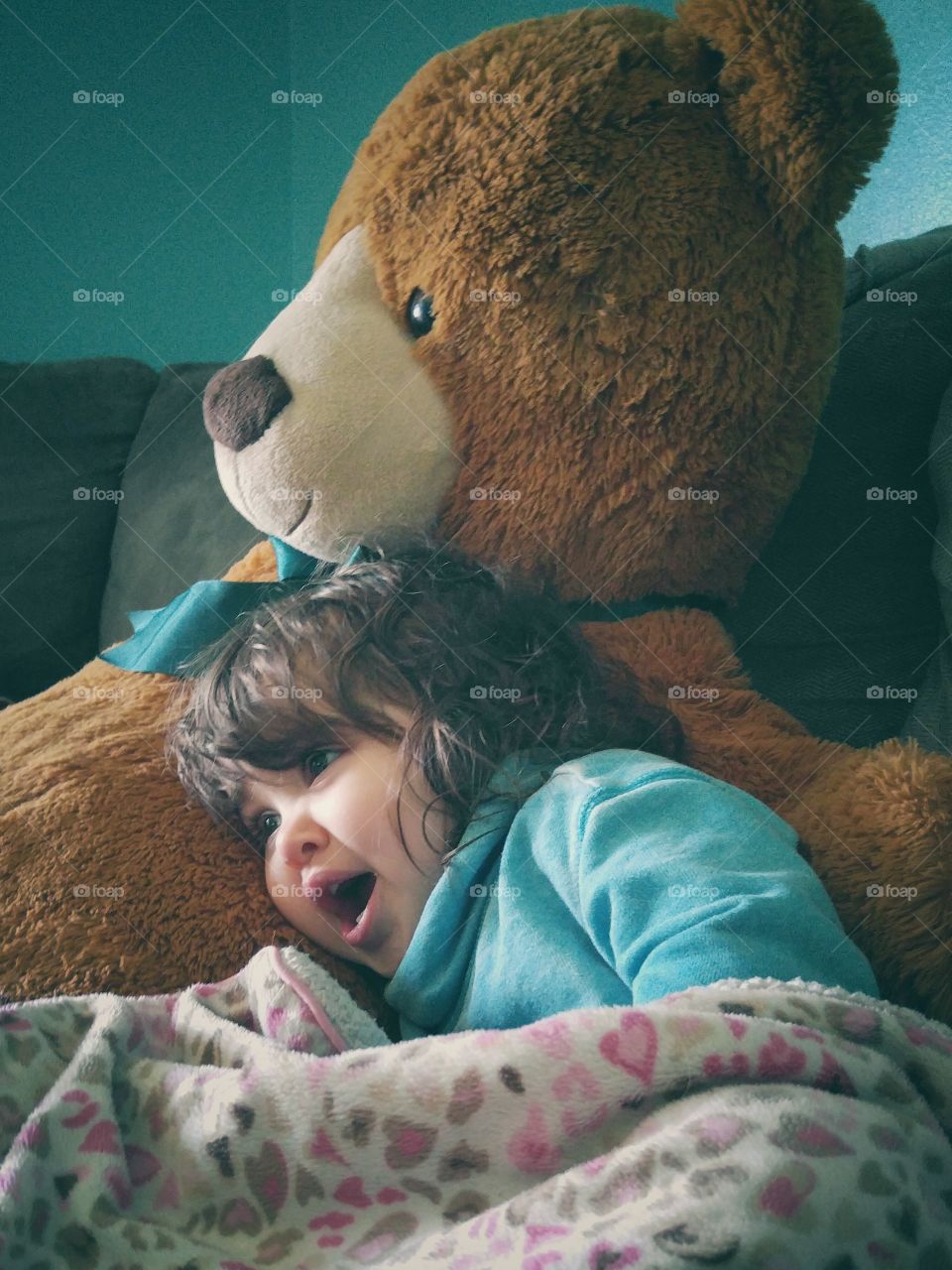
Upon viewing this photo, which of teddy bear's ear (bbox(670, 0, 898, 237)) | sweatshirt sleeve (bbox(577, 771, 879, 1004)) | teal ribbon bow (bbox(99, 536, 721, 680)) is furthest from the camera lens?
teal ribbon bow (bbox(99, 536, 721, 680))

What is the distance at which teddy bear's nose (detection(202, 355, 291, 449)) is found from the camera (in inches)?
30.9

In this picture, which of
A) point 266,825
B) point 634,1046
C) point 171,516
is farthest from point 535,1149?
point 171,516

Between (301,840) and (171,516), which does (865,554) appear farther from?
(171,516)

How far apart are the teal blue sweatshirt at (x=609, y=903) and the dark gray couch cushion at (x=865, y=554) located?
8.1 inches

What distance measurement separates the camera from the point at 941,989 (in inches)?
24.6

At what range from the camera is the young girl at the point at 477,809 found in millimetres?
566

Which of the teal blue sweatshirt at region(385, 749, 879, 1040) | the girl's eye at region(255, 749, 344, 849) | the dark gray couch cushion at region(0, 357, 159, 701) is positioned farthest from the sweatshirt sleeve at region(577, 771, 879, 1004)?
the dark gray couch cushion at region(0, 357, 159, 701)

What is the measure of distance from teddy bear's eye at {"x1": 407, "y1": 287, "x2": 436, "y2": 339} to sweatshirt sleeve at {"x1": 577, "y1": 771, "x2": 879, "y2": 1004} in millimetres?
383

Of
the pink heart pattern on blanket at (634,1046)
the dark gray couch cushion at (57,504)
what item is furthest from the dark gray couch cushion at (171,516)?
the pink heart pattern on blanket at (634,1046)

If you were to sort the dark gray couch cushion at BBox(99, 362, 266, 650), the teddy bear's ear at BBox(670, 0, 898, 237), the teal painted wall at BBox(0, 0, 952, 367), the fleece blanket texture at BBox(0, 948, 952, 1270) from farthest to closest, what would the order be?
the teal painted wall at BBox(0, 0, 952, 367), the dark gray couch cushion at BBox(99, 362, 266, 650), the teddy bear's ear at BBox(670, 0, 898, 237), the fleece blanket texture at BBox(0, 948, 952, 1270)

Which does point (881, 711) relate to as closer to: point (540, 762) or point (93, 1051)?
point (540, 762)

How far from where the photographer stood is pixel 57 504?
4.84 feet

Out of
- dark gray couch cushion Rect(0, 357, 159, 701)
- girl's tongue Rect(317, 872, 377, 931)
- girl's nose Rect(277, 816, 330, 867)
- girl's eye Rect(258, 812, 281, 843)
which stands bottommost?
dark gray couch cushion Rect(0, 357, 159, 701)

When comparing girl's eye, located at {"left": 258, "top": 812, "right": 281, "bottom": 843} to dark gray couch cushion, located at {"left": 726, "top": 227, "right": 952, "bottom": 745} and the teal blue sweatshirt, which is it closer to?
the teal blue sweatshirt
